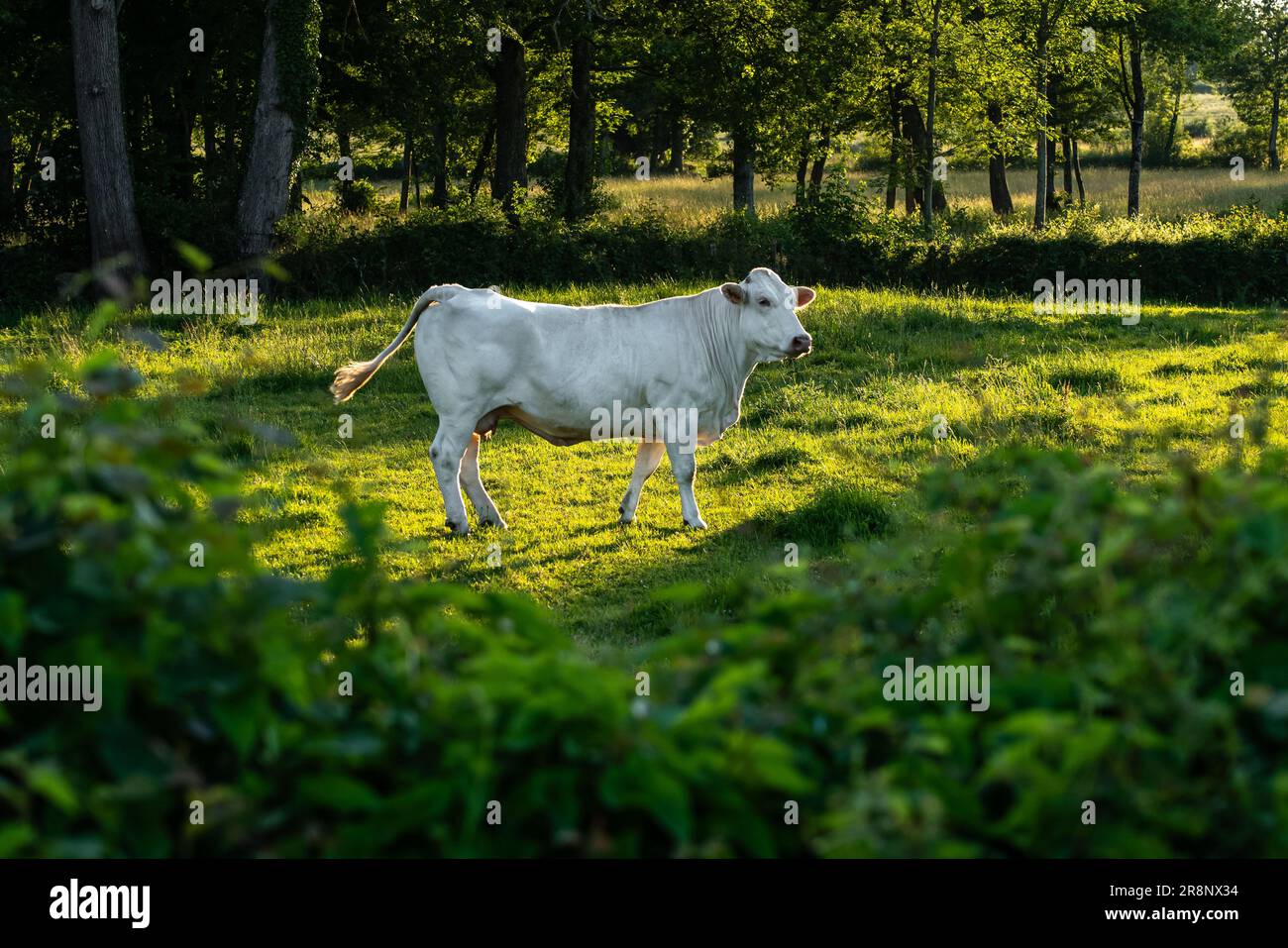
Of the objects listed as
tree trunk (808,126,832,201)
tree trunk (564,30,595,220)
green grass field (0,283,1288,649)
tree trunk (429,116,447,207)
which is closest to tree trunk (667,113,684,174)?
tree trunk (808,126,832,201)

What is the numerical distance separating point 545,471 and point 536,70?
78.1 ft

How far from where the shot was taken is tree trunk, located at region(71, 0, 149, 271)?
67.1ft

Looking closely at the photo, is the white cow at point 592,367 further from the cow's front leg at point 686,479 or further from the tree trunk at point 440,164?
the tree trunk at point 440,164

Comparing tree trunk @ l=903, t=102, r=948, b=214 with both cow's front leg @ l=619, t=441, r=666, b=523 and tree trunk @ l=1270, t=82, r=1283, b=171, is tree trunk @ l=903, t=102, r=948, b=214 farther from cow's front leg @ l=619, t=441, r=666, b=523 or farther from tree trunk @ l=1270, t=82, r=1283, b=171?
tree trunk @ l=1270, t=82, r=1283, b=171

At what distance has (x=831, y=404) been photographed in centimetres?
1423

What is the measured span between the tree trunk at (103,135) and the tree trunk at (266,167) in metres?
1.72

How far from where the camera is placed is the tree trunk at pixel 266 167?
70.3ft

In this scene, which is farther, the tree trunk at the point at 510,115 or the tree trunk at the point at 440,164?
the tree trunk at the point at 440,164

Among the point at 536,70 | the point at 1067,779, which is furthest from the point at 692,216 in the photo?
the point at 1067,779

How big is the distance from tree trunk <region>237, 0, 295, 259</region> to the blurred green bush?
19.8 m

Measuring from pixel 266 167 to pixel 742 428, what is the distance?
37.3 ft

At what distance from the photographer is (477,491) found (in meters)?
10.6

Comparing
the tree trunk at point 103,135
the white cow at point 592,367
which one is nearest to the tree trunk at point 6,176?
the tree trunk at point 103,135

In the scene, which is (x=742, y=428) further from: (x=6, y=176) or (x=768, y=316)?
(x=6, y=176)
